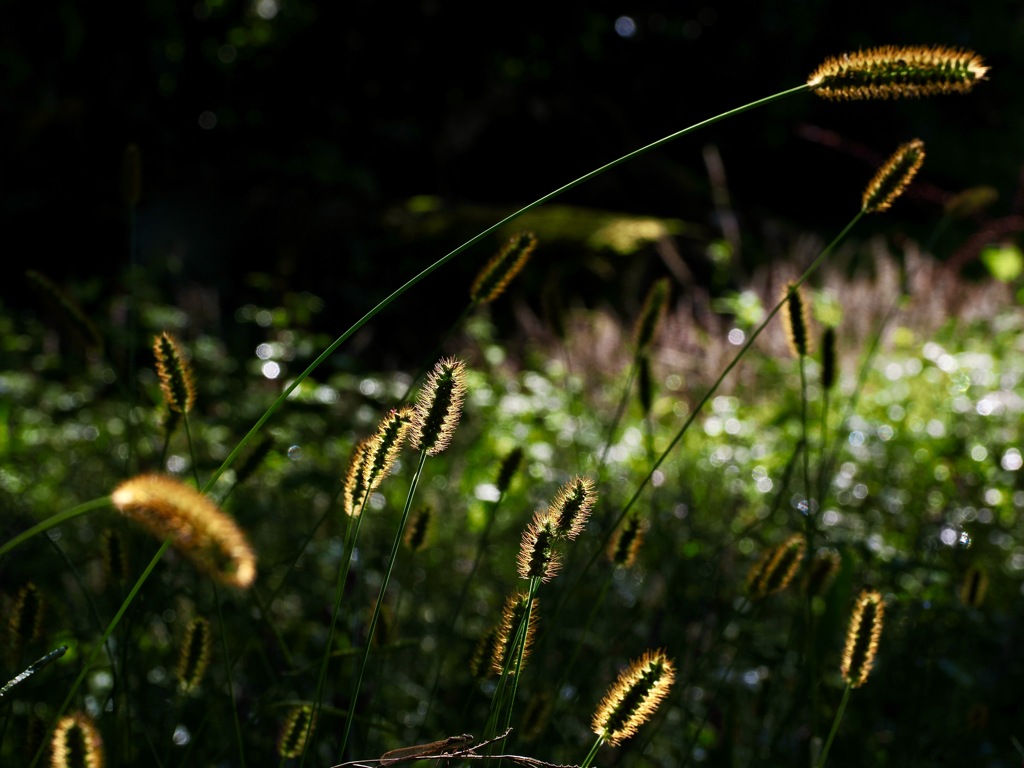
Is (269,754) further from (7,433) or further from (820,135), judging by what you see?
(820,135)

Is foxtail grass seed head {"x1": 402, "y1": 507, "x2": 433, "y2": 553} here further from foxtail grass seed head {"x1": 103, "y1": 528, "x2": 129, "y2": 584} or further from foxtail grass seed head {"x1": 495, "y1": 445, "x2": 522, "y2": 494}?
foxtail grass seed head {"x1": 103, "y1": 528, "x2": 129, "y2": 584}

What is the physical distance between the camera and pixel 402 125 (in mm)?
10289

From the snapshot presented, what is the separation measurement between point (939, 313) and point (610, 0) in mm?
8111

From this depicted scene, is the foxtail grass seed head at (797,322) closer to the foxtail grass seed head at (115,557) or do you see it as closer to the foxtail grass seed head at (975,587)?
the foxtail grass seed head at (975,587)

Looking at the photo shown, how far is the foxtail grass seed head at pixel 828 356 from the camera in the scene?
1394mm

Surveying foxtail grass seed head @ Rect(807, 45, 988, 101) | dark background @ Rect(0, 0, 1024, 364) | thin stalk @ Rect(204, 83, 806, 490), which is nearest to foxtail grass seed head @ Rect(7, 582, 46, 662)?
thin stalk @ Rect(204, 83, 806, 490)

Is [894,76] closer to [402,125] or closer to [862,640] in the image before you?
[862,640]

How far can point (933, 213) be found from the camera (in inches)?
404

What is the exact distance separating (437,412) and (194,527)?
30cm

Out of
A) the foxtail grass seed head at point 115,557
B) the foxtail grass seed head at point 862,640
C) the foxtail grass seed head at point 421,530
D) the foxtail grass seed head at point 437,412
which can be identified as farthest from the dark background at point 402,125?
the foxtail grass seed head at point 862,640

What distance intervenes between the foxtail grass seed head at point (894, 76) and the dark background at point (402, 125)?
4.84 metres

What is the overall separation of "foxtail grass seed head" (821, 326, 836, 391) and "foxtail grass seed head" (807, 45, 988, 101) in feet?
1.75

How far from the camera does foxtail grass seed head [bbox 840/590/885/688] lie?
995 mm

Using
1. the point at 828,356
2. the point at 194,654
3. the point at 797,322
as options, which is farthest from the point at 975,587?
the point at 194,654
